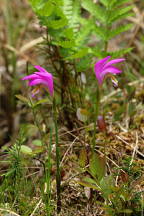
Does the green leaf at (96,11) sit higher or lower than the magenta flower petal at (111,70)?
higher

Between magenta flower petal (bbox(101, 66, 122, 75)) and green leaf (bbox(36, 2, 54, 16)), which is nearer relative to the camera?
magenta flower petal (bbox(101, 66, 122, 75))

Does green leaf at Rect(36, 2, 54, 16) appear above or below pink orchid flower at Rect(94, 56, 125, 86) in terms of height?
above

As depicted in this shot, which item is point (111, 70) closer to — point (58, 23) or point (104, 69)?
point (104, 69)

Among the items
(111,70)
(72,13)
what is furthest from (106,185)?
(72,13)

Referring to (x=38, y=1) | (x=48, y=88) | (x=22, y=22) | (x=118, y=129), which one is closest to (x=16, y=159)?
(x=48, y=88)

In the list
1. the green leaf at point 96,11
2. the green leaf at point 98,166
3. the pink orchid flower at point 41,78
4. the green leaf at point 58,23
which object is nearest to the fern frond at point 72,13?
the green leaf at point 96,11

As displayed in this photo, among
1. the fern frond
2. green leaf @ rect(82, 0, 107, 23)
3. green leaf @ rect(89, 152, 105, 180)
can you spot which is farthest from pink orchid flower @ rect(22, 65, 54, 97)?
green leaf @ rect(82, 0, 107, 23)

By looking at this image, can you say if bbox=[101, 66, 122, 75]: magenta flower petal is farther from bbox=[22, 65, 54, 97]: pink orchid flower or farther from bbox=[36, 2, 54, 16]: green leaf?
bbox=[36, 2, 54, 16]: green leaf

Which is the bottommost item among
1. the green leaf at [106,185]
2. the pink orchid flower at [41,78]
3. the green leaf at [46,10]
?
the green leaf at [106,185]

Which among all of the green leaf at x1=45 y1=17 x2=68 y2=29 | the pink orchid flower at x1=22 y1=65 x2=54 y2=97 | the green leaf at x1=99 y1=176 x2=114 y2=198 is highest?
the green leaf at x1=45 y1=17 x2=68 y2=29

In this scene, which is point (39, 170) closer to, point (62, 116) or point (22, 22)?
point (62, 116)

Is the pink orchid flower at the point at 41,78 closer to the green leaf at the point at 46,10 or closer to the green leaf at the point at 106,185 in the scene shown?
the green leaf at the point at 106,185
